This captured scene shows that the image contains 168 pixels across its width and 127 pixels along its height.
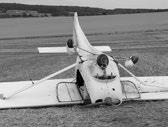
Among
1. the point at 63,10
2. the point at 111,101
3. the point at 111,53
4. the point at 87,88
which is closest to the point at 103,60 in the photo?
the point at 87,88

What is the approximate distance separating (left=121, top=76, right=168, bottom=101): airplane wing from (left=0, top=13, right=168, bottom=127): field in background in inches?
11.1

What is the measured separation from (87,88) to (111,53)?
9369 mm

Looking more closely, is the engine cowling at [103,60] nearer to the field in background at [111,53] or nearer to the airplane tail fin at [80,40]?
the field in background at [111,53]

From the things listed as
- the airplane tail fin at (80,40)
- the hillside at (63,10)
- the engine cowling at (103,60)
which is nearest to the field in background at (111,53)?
the engine cowling at (103,60)

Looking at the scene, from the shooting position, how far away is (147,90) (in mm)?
10844

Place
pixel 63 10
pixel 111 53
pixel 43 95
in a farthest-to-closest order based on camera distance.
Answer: pixel 63 10 < pixel 111 53 < pixel 43 95

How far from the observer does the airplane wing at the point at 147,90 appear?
33.5 ft

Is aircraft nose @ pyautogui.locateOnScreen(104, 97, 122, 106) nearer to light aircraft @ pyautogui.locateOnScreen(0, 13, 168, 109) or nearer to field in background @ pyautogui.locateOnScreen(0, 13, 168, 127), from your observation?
light aircraft @ pyautogui.locateOnScreen(0, 13, 168, 109)

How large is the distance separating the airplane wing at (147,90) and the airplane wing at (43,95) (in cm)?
134

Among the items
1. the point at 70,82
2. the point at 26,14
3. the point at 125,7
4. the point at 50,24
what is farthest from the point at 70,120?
the point at 125,7

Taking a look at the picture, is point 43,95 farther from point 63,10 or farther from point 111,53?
point 63,10

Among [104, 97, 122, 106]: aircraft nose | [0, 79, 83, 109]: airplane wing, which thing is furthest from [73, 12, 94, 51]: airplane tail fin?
[104, 97, 122, 106]: aircraft nose

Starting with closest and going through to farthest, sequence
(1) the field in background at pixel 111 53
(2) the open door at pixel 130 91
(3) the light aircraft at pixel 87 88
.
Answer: (1) the field in background at pixel 111 53
(3) the light aircraft at pixel 87 88
(2) the open door at pixel 130 91

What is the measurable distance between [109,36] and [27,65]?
9.75 m
